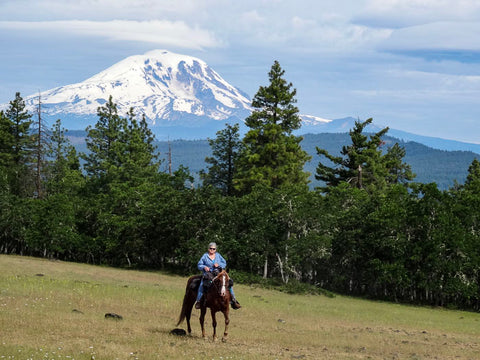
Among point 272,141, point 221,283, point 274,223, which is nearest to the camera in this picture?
point 221,283

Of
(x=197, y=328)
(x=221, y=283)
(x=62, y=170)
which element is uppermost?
(x=62, y=170)

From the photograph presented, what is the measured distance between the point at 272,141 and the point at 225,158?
11.9 meters

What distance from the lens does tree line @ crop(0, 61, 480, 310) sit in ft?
148

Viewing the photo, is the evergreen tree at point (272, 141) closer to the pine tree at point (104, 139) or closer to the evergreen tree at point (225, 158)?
the evergreen tree at point (225, 158)

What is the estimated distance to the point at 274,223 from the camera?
5066cm

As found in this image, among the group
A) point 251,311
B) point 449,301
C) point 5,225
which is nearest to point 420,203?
point 449,301

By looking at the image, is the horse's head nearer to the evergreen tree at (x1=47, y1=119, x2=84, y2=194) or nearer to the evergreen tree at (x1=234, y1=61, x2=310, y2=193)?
the evergreen tree at (x1=234, y1=61, x2=310, y2=193)

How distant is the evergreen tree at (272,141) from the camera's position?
6738 cm

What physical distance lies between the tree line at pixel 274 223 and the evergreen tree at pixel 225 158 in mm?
1052

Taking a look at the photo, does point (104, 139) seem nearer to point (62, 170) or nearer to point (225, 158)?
point (62, 170)

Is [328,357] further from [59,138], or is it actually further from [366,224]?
[59,138]

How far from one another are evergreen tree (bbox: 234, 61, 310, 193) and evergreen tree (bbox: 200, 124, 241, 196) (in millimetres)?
5638

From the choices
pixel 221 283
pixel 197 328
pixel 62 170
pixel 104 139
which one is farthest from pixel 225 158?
pixel 221 283

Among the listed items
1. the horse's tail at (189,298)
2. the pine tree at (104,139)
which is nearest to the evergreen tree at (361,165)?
the pine tree at (104,139)
